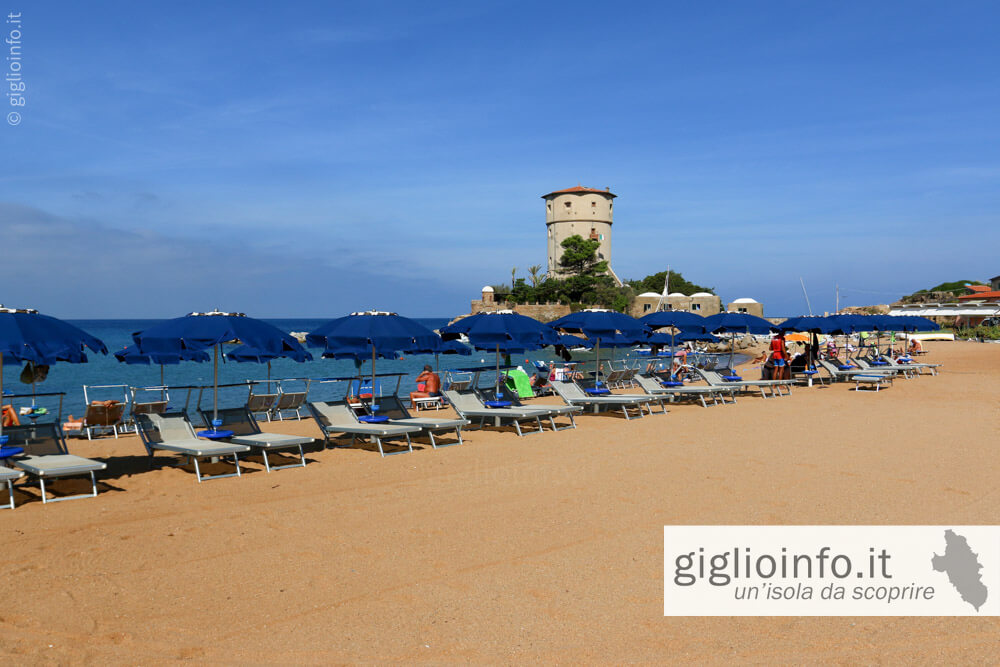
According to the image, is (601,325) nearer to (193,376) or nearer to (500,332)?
(500,332)

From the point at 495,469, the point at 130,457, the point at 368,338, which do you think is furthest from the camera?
the point at 368,338

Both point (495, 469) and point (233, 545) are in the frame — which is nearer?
point (233, 545)

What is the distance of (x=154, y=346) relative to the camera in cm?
756

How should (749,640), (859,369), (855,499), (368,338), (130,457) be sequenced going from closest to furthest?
1. (749,640)
2. (855,499)
3. (130,457)
4. (368,338)
5. (859,369)

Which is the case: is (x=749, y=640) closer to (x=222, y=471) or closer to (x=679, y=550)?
(x=679, y=550)

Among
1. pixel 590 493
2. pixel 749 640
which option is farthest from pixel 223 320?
pixel 749 640

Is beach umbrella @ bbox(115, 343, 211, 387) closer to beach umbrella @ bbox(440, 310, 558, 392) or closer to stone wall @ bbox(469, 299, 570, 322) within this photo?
beach umbrella @ bbox(440, 310, 558, 392)

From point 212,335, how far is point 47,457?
72.1 inches

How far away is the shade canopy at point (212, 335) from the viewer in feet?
24.7

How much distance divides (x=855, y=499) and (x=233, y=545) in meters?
4.95

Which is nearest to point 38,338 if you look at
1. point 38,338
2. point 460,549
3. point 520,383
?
point 38,338

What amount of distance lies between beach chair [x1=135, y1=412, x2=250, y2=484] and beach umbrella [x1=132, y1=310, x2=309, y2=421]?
42 cm

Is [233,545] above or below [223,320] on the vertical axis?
below

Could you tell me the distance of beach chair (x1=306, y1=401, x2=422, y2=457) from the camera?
8.55 m
